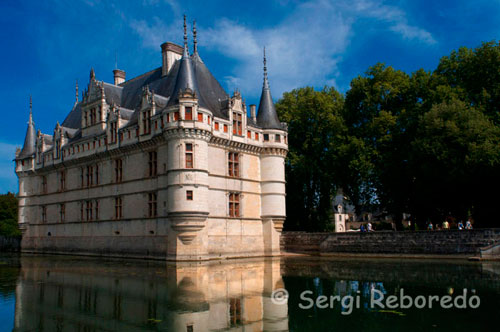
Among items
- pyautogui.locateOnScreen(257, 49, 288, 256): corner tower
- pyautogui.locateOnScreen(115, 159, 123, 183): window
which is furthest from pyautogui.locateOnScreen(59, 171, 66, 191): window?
pyautogui.locateOnScreen(257, 49, 288, 256): corner tower

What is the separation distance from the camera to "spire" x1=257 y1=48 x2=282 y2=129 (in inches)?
1267

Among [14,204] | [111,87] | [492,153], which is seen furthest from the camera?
[14,204]

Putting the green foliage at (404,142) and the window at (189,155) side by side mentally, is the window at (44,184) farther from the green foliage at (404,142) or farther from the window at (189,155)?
the green foliage at (404,142)

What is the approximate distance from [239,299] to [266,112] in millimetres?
21625

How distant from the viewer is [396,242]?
27.3 m

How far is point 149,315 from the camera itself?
10.4 m

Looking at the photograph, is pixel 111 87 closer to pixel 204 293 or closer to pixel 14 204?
pixel 204 293

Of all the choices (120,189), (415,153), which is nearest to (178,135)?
(120,189)

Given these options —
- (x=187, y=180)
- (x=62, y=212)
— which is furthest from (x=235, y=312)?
(x=62, y=212)

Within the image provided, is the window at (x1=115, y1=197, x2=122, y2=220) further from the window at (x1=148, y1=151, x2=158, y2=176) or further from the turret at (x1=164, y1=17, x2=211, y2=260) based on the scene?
the turret at (x1=164, y1=17, x2=211, y2=260)

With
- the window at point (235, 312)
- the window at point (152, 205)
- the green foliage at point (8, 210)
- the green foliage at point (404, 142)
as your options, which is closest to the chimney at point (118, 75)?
the green foliage at point (404, 142)

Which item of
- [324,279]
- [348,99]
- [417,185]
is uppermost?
[348,99]

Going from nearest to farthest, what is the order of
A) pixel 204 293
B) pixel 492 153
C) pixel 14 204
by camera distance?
pixel 204 293 → pixel 492 153 → pixel 14 204

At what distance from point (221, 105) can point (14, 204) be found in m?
41.7
